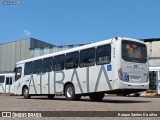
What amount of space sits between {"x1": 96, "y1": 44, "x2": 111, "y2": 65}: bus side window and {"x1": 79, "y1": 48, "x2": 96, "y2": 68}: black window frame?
1.05ft

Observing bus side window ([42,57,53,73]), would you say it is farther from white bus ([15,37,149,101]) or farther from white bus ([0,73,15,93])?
white bus ([0,73,15,93])

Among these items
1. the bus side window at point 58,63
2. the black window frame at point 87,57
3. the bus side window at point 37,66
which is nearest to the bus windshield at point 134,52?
the black window frame at point 87,57

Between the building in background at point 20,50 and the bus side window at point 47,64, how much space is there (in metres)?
26.8

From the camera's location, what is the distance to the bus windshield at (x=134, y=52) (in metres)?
16.5

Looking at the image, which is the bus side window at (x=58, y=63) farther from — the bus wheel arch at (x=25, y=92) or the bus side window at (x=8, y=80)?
the bus side window at (x=8, y=80)

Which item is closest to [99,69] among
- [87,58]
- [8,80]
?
[87,58]

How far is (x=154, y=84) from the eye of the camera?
29.4m

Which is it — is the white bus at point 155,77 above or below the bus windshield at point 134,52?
below

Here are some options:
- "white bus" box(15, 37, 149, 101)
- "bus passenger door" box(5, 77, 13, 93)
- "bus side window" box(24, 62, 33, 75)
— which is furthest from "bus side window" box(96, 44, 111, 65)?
"bus passenger door" box(5, 77, 13, 93)

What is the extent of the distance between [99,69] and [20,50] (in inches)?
1449

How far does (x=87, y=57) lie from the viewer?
1784cm

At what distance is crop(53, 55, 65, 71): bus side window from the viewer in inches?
784

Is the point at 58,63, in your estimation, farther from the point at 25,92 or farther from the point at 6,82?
the point at 6,82

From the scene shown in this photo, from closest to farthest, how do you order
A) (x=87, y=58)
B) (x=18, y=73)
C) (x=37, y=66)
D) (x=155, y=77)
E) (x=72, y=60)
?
(x=87, y=58)
(x=72, y=60)
(x=37, y=66)
(x=18, y=73)
(x=155, y=77)
